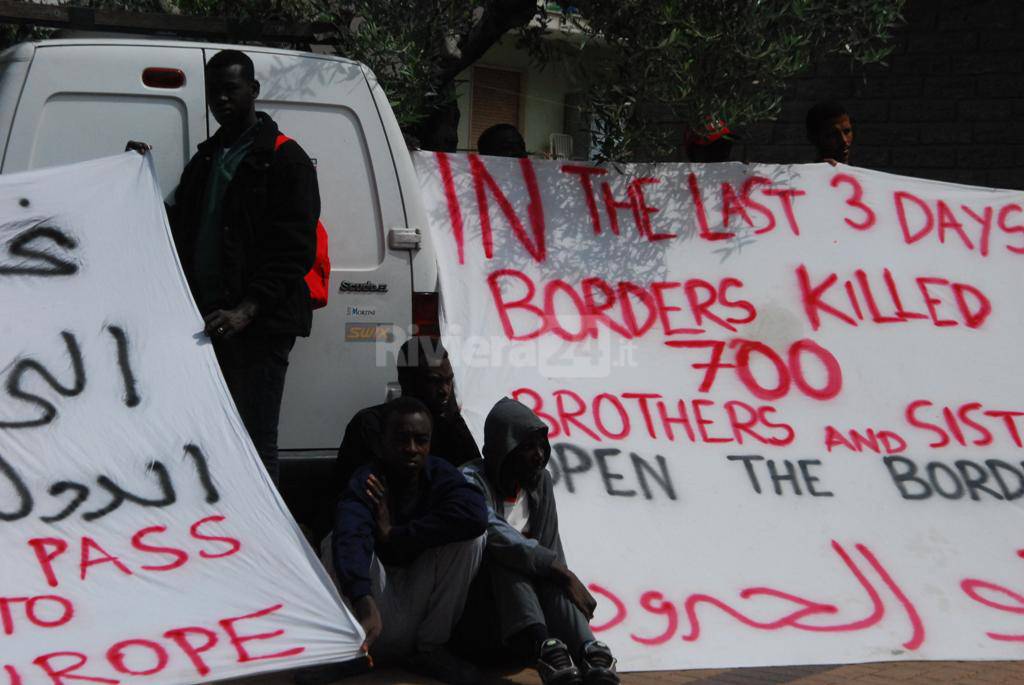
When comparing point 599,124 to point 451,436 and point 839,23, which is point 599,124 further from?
point 451,436

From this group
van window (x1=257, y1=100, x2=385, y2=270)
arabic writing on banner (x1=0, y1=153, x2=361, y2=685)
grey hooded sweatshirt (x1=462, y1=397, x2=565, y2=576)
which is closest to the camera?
arabic writing on banner (x1=0, y1=153, x2=361, y2=685)

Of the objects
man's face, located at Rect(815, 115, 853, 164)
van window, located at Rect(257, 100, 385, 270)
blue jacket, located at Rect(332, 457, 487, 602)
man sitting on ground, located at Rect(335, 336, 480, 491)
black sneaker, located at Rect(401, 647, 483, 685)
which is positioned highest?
man's face, located at Rect(815, 115, 853, 164)

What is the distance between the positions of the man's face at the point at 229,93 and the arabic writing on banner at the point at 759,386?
1073mm

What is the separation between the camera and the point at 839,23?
21.7 feet

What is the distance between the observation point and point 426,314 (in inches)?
226

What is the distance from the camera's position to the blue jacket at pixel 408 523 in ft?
15.4

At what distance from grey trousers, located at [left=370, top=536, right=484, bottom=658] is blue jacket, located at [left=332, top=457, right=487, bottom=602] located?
0.05 meters

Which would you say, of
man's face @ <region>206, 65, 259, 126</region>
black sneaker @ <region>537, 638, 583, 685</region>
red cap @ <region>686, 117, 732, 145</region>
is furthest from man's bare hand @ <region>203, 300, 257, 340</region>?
red cap @ <region>686, 117, 732, 145</region>

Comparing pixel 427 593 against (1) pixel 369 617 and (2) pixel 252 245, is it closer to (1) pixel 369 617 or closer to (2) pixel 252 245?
(1) pixel 369 617

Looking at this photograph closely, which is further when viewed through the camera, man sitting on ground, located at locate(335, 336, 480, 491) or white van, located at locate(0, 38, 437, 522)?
man sitting on ground, located at locate(335, 336, 480, 491)

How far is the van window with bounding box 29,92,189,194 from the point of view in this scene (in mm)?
5348

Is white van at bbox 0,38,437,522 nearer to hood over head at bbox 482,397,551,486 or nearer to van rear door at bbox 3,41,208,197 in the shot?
van rear door at bbox 3,41,208,197

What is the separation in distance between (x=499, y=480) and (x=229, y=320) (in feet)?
3.59

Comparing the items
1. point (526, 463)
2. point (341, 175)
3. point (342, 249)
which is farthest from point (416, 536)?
point (341, 175)
